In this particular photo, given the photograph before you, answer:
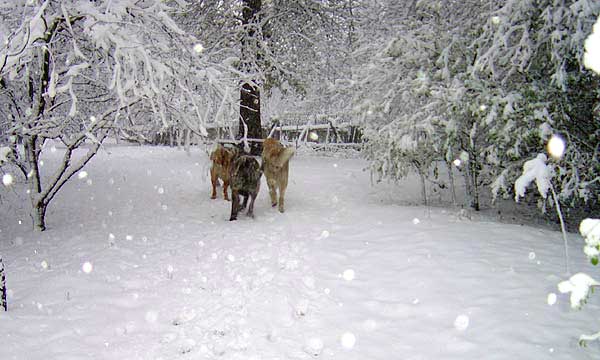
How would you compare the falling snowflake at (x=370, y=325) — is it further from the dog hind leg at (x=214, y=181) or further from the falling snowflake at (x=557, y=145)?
the dog hind leg at (x=214, y=181)

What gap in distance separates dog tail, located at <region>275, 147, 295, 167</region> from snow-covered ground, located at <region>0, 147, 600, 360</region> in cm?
99

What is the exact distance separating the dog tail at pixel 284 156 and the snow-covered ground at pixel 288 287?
0.99 meters

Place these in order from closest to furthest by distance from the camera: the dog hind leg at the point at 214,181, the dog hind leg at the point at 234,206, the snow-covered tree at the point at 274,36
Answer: the dog hind leg at the point at 234,206
the dog hind leg at the point at 214,181
the snow-covered tree at the point at 274,36

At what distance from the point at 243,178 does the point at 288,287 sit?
3.10 m

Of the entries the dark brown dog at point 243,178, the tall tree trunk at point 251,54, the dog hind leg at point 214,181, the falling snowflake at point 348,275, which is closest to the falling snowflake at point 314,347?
the falling snowflake at point 348,275

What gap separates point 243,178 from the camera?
7008 millimetres

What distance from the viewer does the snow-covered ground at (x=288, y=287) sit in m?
3.12

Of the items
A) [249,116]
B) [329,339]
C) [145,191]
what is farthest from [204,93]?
[249,116]

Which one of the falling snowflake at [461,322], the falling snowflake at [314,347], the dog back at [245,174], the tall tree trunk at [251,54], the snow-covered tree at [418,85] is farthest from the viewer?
the tall tree trunk at [251,54]

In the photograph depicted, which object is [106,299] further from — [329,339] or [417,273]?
[417,273]

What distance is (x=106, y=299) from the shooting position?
3.96m

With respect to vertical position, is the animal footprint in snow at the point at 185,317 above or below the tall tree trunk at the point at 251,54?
below

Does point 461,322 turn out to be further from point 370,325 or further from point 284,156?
point 284,156

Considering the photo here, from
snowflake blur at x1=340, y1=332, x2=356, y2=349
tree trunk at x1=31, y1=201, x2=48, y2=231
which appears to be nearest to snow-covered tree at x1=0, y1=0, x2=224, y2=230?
tree trunk at x1=31, y1=201, x2=48, y2=231
